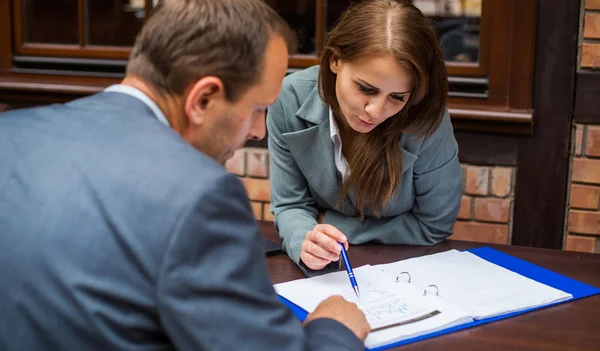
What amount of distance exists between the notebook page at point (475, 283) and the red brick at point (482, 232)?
96 centimetres

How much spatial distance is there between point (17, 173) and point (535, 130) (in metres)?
1.89

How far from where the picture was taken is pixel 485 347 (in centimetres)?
113

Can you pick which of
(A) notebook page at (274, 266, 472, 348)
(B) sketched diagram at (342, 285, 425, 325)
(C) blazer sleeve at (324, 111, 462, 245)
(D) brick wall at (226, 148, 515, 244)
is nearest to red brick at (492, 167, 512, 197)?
(D) brick wall at (226, 148, 515, 244)

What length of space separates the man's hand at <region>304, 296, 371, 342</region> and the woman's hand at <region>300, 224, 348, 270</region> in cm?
29

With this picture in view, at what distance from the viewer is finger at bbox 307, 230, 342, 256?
1430 mm

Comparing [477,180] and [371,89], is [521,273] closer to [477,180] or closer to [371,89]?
[371,89]

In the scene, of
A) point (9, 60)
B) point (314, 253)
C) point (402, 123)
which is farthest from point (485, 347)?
point (9, 60)

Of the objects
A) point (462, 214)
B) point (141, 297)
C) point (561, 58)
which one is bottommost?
point (462, 214)

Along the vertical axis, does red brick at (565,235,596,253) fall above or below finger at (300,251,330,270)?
below

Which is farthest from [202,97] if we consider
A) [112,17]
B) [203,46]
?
[112,17]

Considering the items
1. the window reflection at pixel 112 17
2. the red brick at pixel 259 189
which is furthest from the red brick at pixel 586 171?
the window reflection at pixel 112 17

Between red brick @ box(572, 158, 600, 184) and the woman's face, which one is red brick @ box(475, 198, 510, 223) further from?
the woman's face

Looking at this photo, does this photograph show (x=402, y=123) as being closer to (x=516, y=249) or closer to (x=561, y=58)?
(x=516, y=249)

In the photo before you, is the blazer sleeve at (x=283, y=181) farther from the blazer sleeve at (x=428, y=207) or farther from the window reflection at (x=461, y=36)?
the window reflection at (x=461, y=36)
